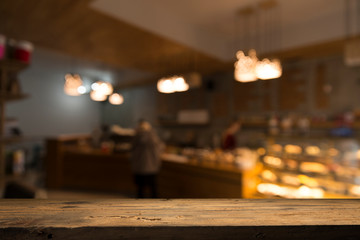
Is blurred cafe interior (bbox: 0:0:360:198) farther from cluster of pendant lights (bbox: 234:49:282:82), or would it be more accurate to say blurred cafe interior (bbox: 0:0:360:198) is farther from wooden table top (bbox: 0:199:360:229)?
wooden table top (bbox: 0:199:360:229)

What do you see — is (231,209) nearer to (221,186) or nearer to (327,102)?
(221,186)

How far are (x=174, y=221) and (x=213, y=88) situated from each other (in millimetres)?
7149

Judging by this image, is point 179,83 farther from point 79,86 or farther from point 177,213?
point 177,213

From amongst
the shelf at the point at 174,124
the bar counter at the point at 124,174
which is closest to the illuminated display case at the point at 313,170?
the bar counter at the point at 124,174

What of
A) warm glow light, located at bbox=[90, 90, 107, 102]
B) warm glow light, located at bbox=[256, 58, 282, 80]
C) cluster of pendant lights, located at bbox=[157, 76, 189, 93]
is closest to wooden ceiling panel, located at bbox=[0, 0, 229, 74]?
cluster of pendant lights, located at bbox=[157, 76, 189, 93]

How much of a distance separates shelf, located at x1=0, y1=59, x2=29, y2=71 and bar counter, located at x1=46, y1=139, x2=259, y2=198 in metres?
3.01

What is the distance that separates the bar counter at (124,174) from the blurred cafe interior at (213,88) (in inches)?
1.0

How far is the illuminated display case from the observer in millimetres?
2926

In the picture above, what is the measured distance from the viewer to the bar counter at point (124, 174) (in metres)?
3.78

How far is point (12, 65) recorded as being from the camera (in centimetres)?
212

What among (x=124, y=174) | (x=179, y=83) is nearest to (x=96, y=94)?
(x=124, y=174)

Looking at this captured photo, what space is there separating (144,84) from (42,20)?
18.8 ft

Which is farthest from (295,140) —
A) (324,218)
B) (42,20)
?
(42,20)

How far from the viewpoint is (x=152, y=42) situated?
4.63 m
